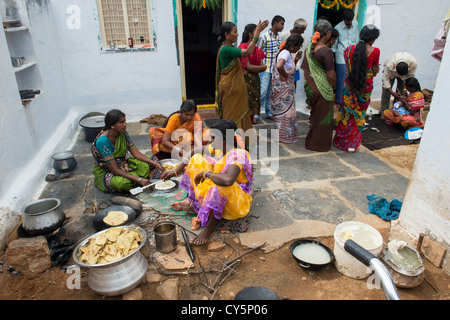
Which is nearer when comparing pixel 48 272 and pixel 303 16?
pixel 48 272

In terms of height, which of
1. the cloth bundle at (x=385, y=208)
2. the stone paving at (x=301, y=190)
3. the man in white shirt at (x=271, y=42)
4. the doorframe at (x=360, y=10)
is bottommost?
the stone paving at (x=301, y=190)

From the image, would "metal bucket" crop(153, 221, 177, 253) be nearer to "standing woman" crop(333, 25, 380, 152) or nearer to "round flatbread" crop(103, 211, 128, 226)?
Result: "round flatbread" crop(103, 211, 128, 226)

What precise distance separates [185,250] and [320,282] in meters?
1.24

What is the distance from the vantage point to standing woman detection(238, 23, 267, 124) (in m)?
5.38

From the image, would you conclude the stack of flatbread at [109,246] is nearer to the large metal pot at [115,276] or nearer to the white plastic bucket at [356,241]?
the large metal pot at [115,276]

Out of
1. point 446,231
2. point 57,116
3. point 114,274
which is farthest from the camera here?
point 57,116

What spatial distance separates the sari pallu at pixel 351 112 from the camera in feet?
16.0

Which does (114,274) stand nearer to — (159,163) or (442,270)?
(159,163)

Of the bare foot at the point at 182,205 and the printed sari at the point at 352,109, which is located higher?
the printed sari at the point at 352,109

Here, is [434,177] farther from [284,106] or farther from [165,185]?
[284,106]

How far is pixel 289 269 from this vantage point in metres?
2.83

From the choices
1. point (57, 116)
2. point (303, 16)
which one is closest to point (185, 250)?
point (57, 116)

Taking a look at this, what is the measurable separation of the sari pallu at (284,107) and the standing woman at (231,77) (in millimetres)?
897

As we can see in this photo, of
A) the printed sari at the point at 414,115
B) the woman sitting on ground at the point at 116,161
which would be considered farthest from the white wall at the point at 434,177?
the printed sari at the point at 414,115
